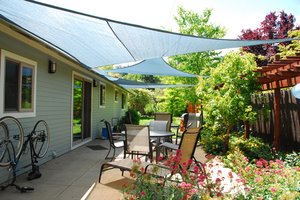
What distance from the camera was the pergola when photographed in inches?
199

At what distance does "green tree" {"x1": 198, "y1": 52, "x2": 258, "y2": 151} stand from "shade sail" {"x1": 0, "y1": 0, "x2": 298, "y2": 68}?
273 cm

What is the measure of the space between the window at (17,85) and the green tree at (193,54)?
1296cm

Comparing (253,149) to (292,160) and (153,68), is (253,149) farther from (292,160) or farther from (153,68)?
(153,68)

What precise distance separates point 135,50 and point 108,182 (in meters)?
2.34

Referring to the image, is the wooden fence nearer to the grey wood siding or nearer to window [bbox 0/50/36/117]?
the grey wood siding

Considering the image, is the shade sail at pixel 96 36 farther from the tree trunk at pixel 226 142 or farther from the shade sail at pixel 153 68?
the tree trunk at pixel 226 142

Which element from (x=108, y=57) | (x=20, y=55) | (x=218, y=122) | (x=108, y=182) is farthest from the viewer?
(x=218, y=122)

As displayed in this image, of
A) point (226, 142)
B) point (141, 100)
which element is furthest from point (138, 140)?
point (141, 100)

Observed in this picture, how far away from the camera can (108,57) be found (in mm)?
5559

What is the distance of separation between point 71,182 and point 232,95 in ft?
15.4

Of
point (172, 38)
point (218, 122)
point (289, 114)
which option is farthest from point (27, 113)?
point (289, 114)

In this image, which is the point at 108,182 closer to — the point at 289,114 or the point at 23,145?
the point at 23,145

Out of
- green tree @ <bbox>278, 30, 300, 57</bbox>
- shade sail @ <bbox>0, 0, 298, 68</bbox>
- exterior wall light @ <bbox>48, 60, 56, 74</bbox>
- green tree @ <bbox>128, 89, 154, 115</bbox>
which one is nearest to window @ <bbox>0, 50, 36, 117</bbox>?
exterior wall light @ <bbox>48, 60, 56, 74</bbox>

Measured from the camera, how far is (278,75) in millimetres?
5883
